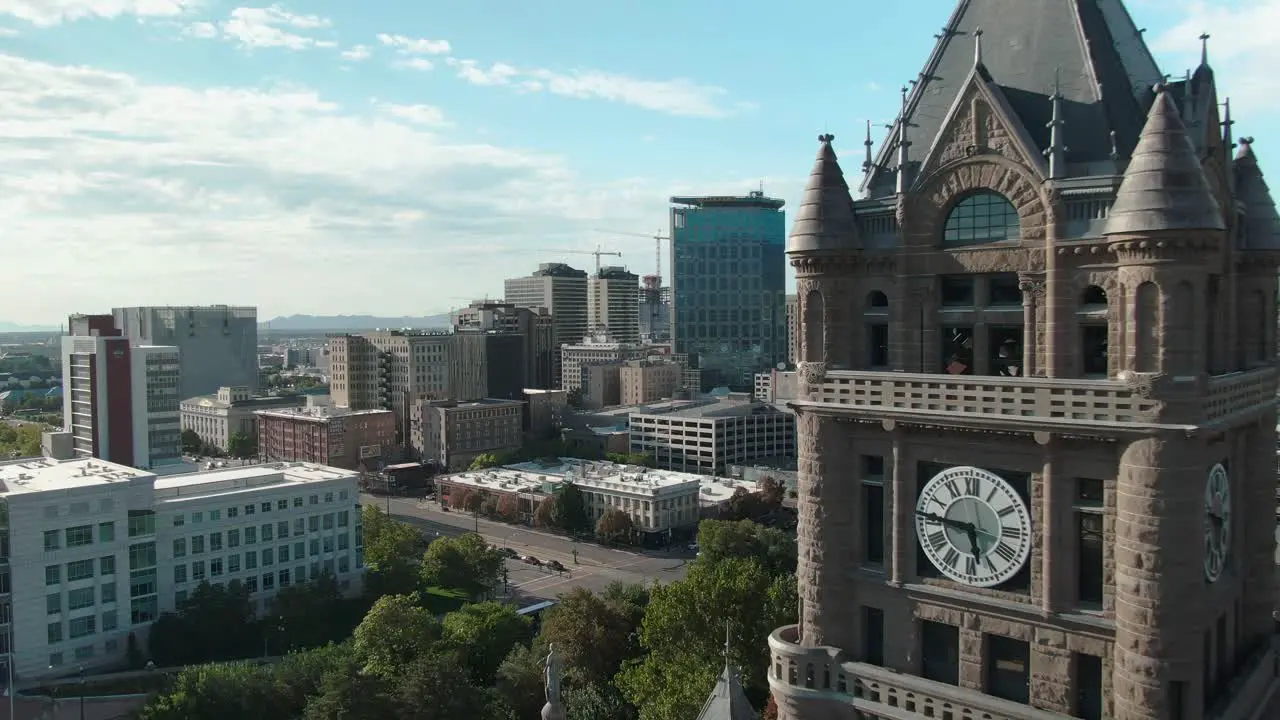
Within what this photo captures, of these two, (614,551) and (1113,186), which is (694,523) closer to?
(614,551)

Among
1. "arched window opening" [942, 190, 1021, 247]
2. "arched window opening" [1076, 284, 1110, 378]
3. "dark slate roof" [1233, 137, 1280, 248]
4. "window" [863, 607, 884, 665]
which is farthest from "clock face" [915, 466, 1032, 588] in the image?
"dark slate roof" [1233, 137, 1280, 248]

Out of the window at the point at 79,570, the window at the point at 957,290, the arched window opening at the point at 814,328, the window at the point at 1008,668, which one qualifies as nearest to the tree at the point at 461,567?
the window at the point at 79,570

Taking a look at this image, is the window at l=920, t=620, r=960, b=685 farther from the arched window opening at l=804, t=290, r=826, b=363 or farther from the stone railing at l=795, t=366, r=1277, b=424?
the arched window opening at l=804, t=290, r=826, b=363

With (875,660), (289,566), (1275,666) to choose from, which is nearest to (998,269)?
(875,660)

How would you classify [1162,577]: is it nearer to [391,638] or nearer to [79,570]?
[391,638]

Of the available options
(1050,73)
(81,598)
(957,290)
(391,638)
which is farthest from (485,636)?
Result: (1050,73)
